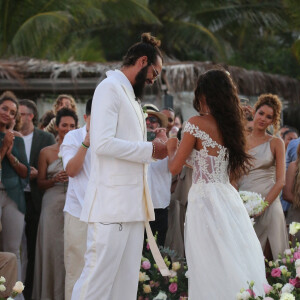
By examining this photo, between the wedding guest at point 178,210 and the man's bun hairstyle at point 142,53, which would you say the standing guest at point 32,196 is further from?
the man's bun hairstyle at point 142,53

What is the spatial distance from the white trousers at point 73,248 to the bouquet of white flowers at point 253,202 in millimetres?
1680

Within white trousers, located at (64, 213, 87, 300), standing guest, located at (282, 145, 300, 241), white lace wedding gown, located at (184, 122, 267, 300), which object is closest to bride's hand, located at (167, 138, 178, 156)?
white lace wedding gown, located at (184, 122, 267, 300)

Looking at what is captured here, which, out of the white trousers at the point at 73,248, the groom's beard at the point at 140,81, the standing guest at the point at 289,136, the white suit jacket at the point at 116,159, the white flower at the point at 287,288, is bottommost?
the white trousers at the point at 73,248

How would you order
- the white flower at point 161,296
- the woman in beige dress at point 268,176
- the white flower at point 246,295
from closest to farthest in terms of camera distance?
the white flower at point 246,295
the white flower at point 161,296
the woman in beige dress at point 268,176

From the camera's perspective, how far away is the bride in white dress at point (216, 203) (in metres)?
5.45

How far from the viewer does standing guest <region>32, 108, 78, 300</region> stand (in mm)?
7746

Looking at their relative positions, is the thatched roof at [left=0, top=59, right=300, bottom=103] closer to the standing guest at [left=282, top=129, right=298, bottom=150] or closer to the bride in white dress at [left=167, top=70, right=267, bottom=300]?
the standing guest at [left=282, top=129, right=298, bottom=150]

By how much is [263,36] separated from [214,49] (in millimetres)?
4847

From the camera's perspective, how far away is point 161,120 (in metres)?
8.10

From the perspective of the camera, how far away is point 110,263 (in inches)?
197

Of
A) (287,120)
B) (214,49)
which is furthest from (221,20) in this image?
(287,120)

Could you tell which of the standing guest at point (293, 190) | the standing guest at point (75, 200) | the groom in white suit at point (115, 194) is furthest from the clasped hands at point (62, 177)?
the standing guest at point (293, 190)

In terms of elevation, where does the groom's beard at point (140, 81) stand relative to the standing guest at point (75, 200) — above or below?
Result: above

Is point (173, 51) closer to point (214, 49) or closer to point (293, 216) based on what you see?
point (214, 49)
